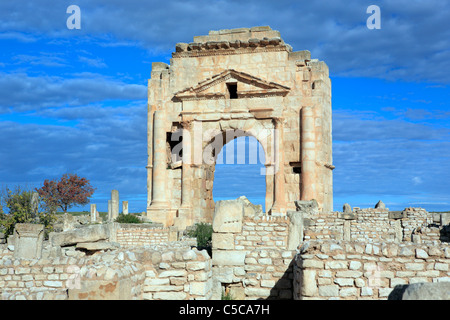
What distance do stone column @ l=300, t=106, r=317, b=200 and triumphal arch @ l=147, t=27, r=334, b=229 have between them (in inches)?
1.7

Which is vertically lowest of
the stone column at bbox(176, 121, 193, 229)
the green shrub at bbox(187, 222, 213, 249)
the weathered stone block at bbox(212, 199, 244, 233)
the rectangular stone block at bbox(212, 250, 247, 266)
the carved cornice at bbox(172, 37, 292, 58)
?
the green shrub at bbox(187, 222, 213, 249)

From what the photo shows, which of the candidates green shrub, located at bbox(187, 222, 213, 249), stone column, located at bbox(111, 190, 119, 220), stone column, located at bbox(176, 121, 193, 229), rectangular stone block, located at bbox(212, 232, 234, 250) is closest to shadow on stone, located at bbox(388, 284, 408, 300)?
rectangular stone block, located at bbox(212, 232, 234, 250)

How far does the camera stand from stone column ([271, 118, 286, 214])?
69.7 feet

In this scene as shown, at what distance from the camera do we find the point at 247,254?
25.9ft

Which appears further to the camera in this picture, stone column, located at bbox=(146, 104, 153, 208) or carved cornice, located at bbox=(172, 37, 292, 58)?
stone column, located at bbox=(146, 104, 153, 208)

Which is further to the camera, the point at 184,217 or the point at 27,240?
the point at 184,217

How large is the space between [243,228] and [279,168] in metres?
12.2

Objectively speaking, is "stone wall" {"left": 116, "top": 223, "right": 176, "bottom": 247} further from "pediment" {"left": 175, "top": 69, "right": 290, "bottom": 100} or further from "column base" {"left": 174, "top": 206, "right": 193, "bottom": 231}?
"pediment" {"left": 175, "top": 69, "right": 290, "bottom": 100}

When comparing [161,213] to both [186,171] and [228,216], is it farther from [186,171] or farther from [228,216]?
[228,216]

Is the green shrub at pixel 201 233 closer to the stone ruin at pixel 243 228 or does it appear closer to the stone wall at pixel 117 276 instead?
the stone ruin at pixel 243 228

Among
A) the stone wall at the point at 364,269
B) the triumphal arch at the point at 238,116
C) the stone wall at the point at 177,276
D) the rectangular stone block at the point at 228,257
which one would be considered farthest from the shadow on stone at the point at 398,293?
the triumphal arch at the point at 238,116

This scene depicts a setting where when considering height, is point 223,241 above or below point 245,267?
above

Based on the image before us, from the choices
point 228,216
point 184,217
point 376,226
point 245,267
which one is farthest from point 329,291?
point 184,217

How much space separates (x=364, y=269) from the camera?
19.4 feet
